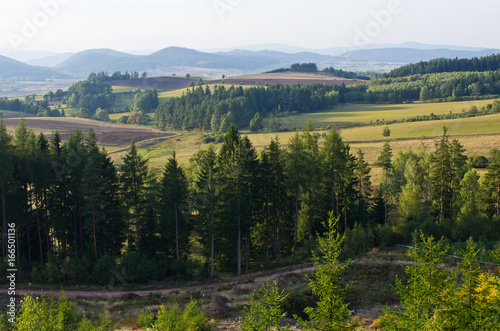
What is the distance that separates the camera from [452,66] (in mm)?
190875

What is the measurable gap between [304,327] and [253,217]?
24731 mm

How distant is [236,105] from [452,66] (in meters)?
123

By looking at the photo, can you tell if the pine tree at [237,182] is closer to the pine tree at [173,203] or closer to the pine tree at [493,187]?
the pine tree at [173,203]

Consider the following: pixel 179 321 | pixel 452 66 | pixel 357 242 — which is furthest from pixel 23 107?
pixel 452 66

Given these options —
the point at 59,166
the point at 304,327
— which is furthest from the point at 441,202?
the point at 59,166

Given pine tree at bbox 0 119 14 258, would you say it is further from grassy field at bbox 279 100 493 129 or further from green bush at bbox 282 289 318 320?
grassy field at bbox 279 100 493 129

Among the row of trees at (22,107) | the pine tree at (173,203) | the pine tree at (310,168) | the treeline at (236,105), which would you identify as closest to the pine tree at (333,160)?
the pine tree at (310,168)

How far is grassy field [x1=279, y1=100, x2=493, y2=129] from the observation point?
382 feet

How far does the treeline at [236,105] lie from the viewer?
12738 centimetres

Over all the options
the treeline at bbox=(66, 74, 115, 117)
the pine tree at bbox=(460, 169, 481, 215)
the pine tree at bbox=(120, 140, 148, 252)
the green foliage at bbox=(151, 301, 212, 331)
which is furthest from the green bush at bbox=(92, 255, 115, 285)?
the treeline at bbox=(66, 74, 115, 117)

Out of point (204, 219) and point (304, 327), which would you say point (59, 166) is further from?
point (304, 327)

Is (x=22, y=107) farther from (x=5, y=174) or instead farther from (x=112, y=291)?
(x=112, y=291)

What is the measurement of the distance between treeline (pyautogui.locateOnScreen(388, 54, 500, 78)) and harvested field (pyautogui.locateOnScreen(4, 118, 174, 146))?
129488mm

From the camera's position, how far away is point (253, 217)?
1475 inches
